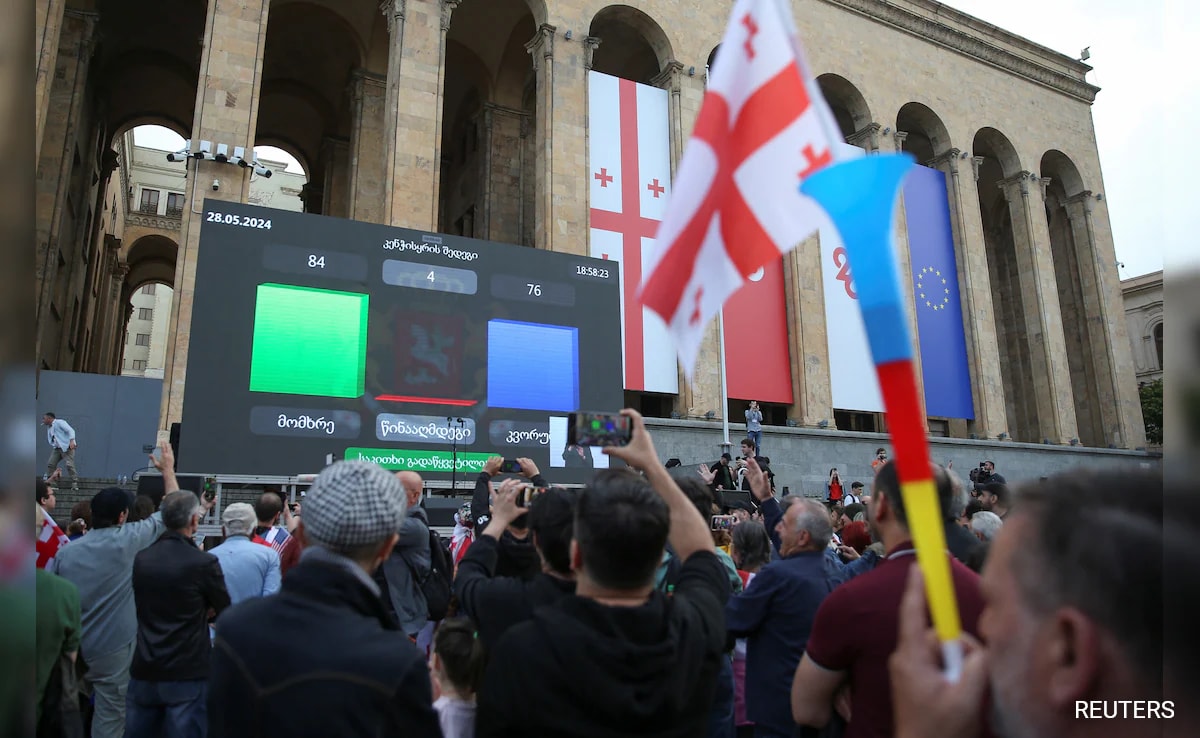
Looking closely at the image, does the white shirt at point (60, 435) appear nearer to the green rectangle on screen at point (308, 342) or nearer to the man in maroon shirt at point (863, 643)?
the green rectangle on screen at point (308, 342)

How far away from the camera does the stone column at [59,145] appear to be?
55.5ft

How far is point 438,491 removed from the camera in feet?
39.8

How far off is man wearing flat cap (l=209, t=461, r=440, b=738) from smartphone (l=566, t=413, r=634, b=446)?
0.78 meters

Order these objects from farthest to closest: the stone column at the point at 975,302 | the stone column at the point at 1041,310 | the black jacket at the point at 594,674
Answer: the stone column at the point at 1041,310, the stone column at the point at 975,302, the black jacket at the point at 594,674

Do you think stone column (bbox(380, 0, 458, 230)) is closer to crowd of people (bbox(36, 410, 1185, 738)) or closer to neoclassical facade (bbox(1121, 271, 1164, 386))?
crowd of people (bbox(36, 410, 1185, 738))

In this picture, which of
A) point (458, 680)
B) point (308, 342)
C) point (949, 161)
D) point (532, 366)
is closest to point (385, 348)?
point (308, 342)

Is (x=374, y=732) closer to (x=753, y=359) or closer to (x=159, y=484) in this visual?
(x=159, y=484)

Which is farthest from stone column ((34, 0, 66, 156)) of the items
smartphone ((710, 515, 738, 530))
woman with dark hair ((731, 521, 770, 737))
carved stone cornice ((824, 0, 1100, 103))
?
carved stone cornice ((824, 0, 1100, 103))

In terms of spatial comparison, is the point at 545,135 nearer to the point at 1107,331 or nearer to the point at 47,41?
the point at 47,41

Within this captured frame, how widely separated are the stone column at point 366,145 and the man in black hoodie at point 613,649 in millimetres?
18835

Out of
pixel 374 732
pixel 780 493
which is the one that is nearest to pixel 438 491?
pixel 780 493

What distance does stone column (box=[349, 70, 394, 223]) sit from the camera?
19.9 m

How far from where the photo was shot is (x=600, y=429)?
2643 mm

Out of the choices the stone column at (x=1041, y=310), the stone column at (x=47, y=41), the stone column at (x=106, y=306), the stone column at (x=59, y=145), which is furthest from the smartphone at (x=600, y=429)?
the stone column at (x=106, y=306)
